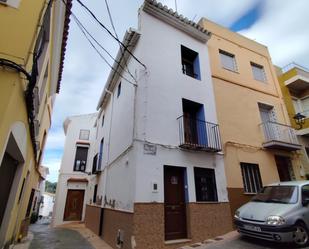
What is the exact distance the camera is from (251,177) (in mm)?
8578

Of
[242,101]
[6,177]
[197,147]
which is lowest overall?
[6,177]

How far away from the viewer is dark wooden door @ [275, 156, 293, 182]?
976 cm

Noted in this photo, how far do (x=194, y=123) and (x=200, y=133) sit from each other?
529 millimetres

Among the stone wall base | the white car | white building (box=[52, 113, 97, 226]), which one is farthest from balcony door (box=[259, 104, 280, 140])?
white building (box=[52, 113, 97, 226])

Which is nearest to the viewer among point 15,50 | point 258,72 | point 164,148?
point 15,50

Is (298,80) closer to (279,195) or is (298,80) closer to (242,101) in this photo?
(242,101)

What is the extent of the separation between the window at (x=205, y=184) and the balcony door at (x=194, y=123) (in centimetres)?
113

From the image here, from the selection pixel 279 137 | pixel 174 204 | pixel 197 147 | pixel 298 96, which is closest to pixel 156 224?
pixel 174 204

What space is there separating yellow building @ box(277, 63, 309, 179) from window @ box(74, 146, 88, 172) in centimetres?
1640

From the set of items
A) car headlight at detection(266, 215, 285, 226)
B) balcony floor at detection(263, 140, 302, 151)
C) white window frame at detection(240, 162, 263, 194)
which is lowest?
car headlight at detection(266, 215, 285, 226)

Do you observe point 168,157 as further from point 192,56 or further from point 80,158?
point 80,158

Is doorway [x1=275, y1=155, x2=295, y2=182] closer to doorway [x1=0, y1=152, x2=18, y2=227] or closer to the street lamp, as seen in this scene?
the street lamp

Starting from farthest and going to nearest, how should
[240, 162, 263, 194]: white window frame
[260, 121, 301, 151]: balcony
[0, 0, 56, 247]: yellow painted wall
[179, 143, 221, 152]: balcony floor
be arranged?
[260, 121, 301, 151]: balcony
[240, 162, 263, 194]: white window frame
[179, 143, 221, 152]: balcony floor
[0, 0, 56, 247]: yellow painted wall

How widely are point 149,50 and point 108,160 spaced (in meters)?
5.70
